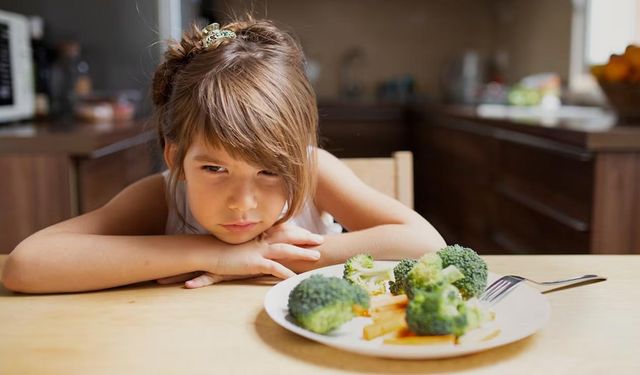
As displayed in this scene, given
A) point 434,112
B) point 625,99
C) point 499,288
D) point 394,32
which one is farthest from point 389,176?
point 394,32

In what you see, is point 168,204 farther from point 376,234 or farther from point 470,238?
point 470,238

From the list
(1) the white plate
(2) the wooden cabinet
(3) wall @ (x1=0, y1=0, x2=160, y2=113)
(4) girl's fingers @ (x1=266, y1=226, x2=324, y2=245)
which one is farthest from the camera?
(3) wall @ (x1=0, y1=0, x2=160, y2=113)

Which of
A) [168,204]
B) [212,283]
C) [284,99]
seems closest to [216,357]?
[212,283]

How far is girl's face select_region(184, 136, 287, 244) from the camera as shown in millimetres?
828

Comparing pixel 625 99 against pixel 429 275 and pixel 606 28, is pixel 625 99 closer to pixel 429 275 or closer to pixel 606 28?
pixel 606 28

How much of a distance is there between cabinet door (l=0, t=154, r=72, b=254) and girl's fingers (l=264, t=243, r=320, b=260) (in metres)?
1.14

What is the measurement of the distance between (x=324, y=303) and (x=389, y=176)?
2.47 feet

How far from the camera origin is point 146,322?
677 millimetres

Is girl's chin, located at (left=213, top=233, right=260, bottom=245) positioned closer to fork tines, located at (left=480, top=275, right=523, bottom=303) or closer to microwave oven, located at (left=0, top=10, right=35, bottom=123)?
fork tines, located at (left=480, top=275, right=523, bottom=303)

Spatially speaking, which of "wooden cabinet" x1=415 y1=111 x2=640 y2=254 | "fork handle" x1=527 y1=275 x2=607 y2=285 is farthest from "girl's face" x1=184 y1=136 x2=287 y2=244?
"wooden cabinet" x1=415 y1=111 x2=640 y2=254

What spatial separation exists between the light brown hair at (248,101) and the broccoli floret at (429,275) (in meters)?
0.26

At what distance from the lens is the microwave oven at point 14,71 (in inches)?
87.7

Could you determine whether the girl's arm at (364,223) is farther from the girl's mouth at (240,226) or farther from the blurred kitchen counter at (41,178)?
the blurred kitchen counter at (41,178)

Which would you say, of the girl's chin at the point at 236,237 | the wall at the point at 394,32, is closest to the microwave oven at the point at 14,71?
the girl's chin at the point at 236,237
